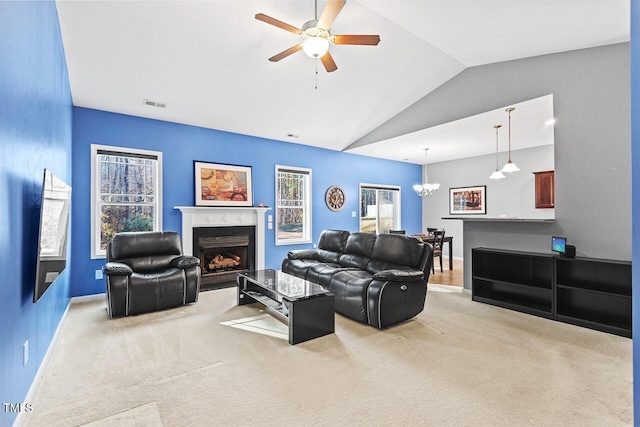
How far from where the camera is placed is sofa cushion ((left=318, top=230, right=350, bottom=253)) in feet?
16.5

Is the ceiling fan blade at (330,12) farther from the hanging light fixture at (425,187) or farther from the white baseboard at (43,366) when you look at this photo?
the hanging light fixture at (425,187)

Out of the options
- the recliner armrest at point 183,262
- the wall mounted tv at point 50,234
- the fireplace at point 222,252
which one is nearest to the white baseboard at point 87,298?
the recliner armrest at point 183,262

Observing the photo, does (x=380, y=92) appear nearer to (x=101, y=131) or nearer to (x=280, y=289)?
(x=280, y=289)

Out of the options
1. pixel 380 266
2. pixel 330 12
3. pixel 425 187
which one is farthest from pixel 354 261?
pixel 425 187

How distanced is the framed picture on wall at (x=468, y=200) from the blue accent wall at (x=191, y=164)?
1.71 meters

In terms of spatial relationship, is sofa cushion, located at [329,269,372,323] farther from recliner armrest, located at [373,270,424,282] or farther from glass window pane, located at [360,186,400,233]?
glass window pane, located at [360,186,400,233]

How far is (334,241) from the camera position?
16.9ft

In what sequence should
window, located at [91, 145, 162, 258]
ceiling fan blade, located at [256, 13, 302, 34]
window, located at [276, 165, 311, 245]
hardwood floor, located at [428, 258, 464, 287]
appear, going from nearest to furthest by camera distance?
1. ceiling fan blade, located at [256, 13, 302, 34]
2. window, located at [91, 145, 162, 258]
3. hardwood floor, located at [428, 258, 464, 287]
4. window, located at [276, 165, 311, 245]

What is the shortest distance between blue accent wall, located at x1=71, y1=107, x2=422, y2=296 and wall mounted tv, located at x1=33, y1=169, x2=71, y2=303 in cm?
233

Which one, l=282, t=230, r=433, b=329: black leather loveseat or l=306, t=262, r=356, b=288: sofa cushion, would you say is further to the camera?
l=306, t=262, r=356, b=288: sofa cushion

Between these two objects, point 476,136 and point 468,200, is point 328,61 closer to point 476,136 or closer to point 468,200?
point 476,136

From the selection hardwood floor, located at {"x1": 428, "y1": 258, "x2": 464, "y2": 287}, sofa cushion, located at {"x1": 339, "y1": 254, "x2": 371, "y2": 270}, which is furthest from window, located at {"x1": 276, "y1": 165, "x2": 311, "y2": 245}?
hardwood floor, located at {"x1": 428, "y1": 258, "x2": 464, "y2": 287}

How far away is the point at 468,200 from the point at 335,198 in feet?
11.9

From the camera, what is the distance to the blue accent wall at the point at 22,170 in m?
1.57
